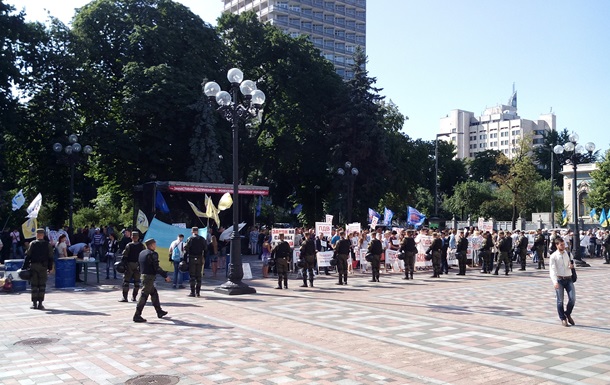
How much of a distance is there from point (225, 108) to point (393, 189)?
34513mm

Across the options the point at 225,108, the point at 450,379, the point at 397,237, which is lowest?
the point at 450,379

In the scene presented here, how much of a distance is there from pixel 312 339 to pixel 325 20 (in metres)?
102

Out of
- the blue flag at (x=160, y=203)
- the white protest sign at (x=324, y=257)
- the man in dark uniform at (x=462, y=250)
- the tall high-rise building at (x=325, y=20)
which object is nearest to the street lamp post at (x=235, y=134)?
the white protest sign at (x=324, y=257)

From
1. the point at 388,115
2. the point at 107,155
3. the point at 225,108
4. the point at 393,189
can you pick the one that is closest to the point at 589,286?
the point at 225,108

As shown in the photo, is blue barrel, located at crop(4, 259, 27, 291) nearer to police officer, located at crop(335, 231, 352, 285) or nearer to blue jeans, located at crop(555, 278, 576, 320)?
police officer, located at crop(335, 231, 352, 285)

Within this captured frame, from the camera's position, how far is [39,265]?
534 inches

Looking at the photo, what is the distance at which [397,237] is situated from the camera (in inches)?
1025

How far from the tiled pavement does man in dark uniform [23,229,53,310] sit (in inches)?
17.6

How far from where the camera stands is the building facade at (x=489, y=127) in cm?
16177

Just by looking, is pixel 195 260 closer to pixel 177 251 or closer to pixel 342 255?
pixel 177 251

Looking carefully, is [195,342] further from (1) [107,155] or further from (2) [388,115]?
(2) [388,115]

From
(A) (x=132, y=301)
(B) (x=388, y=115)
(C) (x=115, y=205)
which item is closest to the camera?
(A) (x=132, y=301)

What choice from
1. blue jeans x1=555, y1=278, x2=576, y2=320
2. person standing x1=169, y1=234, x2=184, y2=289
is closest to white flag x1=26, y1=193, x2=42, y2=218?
person standing x1=169, y1=234, x2=184, y2=289

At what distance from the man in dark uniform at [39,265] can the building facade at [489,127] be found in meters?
156
